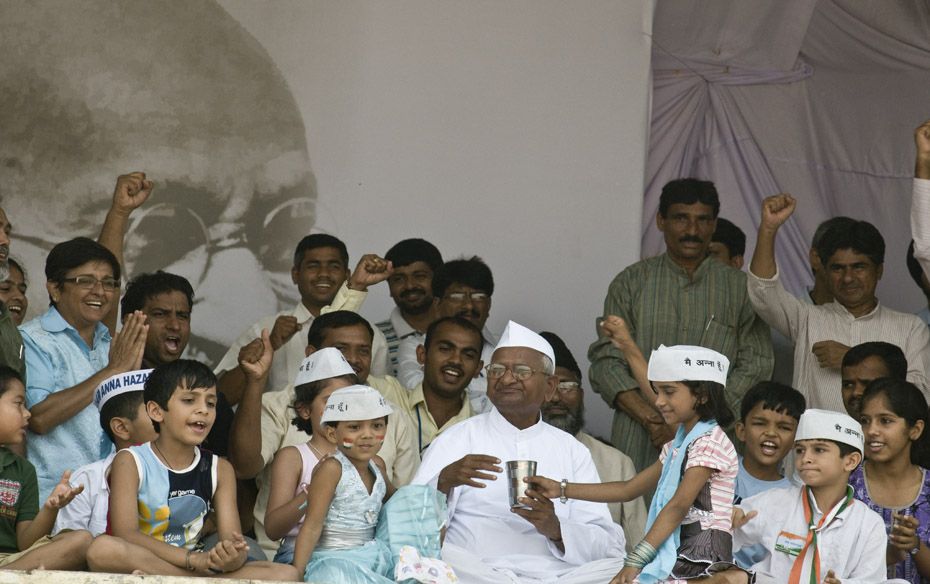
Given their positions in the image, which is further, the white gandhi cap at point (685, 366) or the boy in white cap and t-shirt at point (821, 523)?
the boy in white cap and t-shirt at point (821, 523)

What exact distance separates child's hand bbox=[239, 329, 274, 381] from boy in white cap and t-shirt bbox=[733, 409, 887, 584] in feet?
6.50

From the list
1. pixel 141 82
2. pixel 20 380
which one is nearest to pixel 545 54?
pixel 141 82

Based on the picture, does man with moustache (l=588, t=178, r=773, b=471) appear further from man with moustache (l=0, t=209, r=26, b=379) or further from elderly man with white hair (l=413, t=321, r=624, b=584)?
man with moustache (l=0, t=209, r=26, b=379)

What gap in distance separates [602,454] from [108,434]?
248 centimetres

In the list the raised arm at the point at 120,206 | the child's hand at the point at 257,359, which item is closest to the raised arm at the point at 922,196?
the child's hand at the point at 257,359

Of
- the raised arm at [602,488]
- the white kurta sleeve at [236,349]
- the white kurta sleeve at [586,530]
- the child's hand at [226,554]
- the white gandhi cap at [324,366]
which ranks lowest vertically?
the child's hand at [226,554]

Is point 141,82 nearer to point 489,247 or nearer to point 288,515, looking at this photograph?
point 489,247

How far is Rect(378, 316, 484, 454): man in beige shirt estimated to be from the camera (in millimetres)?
7551

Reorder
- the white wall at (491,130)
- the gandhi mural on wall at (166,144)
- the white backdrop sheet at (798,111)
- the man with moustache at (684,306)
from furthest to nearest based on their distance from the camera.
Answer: the white backdrop sheet at (798,111) < the white wall at (491,130) < the gandhi mural on wall at (166,144) < the man with moustache at (684,306)

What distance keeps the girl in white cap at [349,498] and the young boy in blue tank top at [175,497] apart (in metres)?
0.24

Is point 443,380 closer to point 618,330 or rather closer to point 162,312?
point 618,330

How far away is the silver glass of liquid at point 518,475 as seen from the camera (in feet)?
20.2

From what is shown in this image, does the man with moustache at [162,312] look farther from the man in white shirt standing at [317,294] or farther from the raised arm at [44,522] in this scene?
the raised arm at [44,522]

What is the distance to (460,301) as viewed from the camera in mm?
8211
